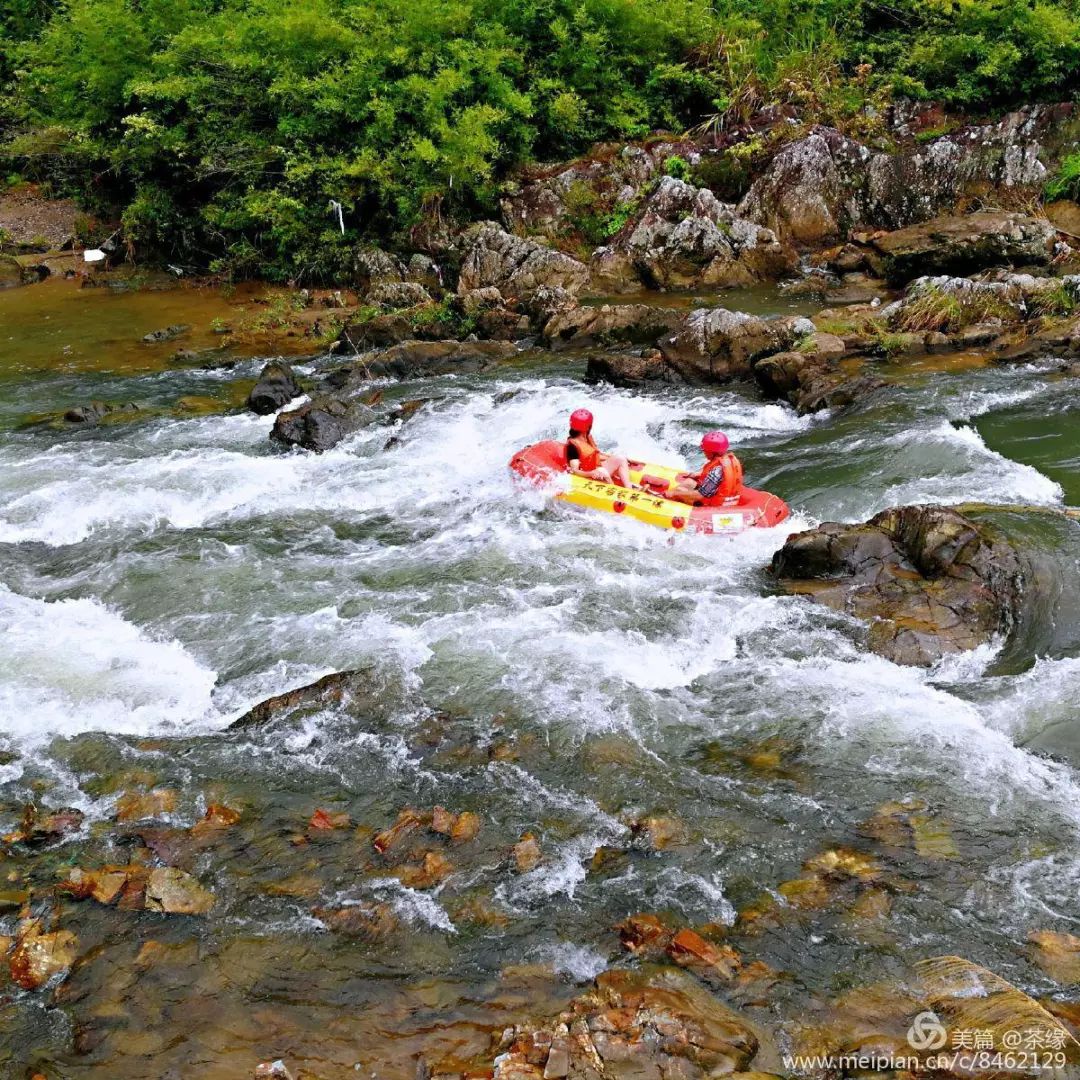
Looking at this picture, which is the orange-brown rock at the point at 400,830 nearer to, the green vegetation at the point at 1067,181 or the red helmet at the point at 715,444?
the red helmet at the point at 715,444

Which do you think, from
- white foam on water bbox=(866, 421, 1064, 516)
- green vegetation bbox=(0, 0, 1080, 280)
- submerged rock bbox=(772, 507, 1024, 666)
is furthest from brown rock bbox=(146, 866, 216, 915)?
green vegetation bbox=(0, 0, 1080, 280)

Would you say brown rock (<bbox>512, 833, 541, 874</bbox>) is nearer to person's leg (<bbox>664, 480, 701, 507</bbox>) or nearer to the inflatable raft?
the inflatable raft

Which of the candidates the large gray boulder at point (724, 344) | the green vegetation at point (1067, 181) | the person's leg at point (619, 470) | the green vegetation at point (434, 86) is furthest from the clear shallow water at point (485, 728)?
the green vegetation at point (434, 86)

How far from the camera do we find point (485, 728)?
627 centimetres

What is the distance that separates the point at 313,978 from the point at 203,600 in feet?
14.8

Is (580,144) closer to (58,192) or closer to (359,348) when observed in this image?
(359,348)

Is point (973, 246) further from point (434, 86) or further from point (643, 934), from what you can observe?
point (643, 934)

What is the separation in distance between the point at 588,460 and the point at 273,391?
5.46 metres

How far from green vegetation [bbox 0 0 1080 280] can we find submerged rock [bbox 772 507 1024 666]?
13.3 metres

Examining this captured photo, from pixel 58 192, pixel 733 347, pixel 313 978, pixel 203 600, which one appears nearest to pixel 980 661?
pixel 313 978

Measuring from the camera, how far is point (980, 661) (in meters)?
6.60

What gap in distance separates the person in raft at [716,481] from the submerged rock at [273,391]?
640cm

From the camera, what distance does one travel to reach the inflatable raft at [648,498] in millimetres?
8828

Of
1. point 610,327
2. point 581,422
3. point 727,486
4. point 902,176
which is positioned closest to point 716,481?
point 727,486
